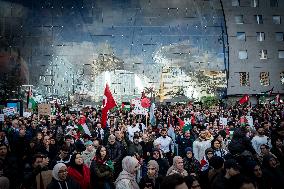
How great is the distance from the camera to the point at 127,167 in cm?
536

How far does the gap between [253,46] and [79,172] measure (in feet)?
123

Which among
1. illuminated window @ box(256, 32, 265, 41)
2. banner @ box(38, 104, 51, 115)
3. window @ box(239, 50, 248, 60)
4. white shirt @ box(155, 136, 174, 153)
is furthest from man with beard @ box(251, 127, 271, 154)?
illuminated window @ box(256, 32, 265, 41)

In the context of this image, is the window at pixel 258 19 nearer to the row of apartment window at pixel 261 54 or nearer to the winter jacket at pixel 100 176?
the row of apartment window at pixel 261 54

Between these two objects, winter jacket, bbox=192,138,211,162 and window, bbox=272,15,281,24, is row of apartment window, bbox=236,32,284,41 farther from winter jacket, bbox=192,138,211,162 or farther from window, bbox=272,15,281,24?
winter jacket, bbox=192,138,211,162

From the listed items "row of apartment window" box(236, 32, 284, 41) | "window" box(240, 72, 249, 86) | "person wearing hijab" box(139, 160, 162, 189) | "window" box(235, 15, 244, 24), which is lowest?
"person wearing hijab" box(139, 160, 162, 189)

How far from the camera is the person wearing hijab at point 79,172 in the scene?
581 cm

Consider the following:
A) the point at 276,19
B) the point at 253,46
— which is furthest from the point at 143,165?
the point at 276,19

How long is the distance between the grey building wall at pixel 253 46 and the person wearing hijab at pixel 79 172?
34.8m

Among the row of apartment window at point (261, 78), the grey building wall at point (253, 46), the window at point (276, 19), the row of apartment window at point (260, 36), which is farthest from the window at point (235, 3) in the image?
the row of apartment window at point (261, 78)

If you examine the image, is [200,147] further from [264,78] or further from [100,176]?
[264,78]

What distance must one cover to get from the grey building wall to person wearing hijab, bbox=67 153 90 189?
114 feet

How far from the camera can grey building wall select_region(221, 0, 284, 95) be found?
3922 centimetres

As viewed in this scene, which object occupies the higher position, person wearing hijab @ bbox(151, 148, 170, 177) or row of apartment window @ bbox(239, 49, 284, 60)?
row of apartment window @ bbox(239, 49, 284, 60)

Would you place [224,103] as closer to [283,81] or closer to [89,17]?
[283,81]
